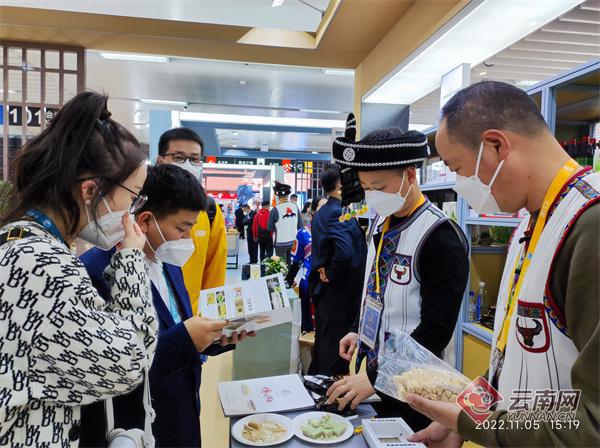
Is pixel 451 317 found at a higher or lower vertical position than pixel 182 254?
lower

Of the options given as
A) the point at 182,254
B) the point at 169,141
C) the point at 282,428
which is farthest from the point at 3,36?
the point at 282,428

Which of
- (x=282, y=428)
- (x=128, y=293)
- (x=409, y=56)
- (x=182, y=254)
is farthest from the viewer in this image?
(x=409, y=56)

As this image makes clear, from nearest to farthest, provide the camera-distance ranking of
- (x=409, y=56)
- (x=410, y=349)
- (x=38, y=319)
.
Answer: (x=38, y=319), (x=410, y=349), (x=409, y=56)

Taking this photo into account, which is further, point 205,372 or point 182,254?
point 205,372

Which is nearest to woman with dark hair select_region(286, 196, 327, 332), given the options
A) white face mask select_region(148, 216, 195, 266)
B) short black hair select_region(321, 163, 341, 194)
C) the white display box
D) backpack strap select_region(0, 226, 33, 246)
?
short black hair select_region(321, 163, 341, 194)

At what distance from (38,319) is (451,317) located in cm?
119

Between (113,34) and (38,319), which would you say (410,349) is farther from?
(113,34)

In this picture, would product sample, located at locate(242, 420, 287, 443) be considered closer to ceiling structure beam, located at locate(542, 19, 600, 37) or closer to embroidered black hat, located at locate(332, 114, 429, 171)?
embroidered black hat, located at locate(332, 114, 429, 171)

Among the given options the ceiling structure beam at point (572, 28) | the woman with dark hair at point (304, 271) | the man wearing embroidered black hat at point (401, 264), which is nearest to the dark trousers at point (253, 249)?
the woman with dark hair at point (304, 271)

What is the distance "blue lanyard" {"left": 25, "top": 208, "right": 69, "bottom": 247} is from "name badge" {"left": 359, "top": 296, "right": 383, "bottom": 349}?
44.2 inches

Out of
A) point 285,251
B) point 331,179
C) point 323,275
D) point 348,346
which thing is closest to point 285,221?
point 285,251

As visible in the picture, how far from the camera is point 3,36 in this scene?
430 centimetres

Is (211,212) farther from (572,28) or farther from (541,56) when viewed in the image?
(541,56)

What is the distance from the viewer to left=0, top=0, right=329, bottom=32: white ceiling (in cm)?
374
